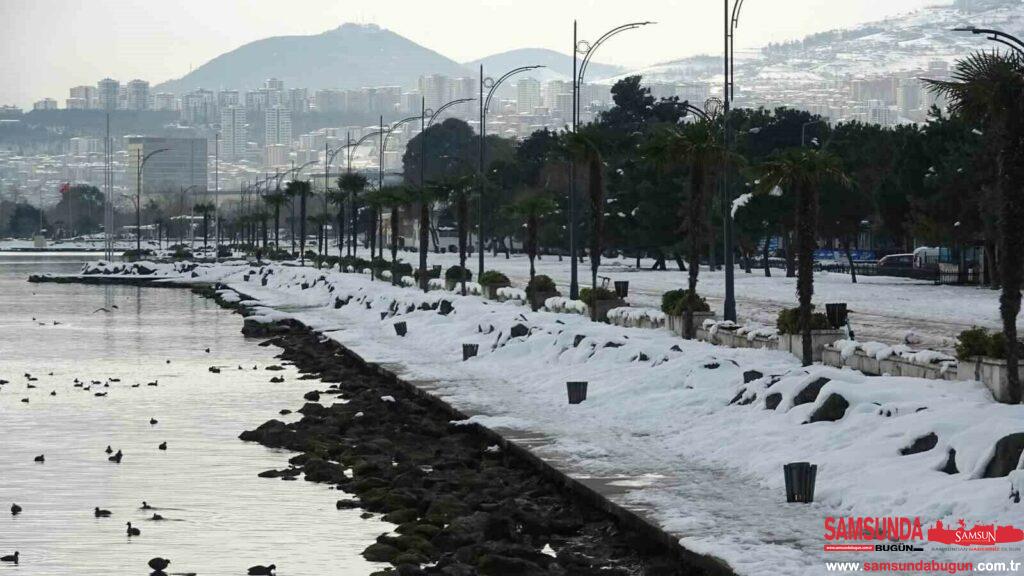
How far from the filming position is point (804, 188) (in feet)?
96.8

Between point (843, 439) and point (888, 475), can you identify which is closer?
point (888, 475)

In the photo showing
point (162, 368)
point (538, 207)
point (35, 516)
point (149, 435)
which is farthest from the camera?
point (538, 207)

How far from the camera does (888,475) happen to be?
17.2 m

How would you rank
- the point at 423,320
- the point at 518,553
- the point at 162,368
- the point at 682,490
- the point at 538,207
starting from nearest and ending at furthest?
the point at 518,553 → the point at 682,490 → the point at 162,368 → the point at 423,320 → the point at 538,207

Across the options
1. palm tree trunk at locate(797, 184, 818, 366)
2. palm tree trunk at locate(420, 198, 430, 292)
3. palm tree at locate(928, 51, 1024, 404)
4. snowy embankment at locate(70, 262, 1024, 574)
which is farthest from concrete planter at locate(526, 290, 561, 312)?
palm tree at locate(928, 51, 1024, 404)

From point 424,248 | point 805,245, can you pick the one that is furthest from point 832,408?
point 424,248

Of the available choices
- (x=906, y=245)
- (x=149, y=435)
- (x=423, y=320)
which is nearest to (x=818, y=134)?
(x=906, y=245)

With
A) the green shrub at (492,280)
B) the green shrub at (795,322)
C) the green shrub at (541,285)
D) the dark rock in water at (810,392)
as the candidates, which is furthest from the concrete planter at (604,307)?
the dark rock in water at (810,392)

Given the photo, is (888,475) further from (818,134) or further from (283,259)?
(283,259)

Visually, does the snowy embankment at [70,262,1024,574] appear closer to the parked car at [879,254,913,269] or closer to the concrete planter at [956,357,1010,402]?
the concrete planter at [956,357,1010,402]

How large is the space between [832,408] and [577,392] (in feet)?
24.3

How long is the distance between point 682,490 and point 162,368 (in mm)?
28682

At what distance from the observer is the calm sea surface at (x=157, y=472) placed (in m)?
18.2

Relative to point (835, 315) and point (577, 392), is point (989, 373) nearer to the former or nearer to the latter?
point (577, 392)
